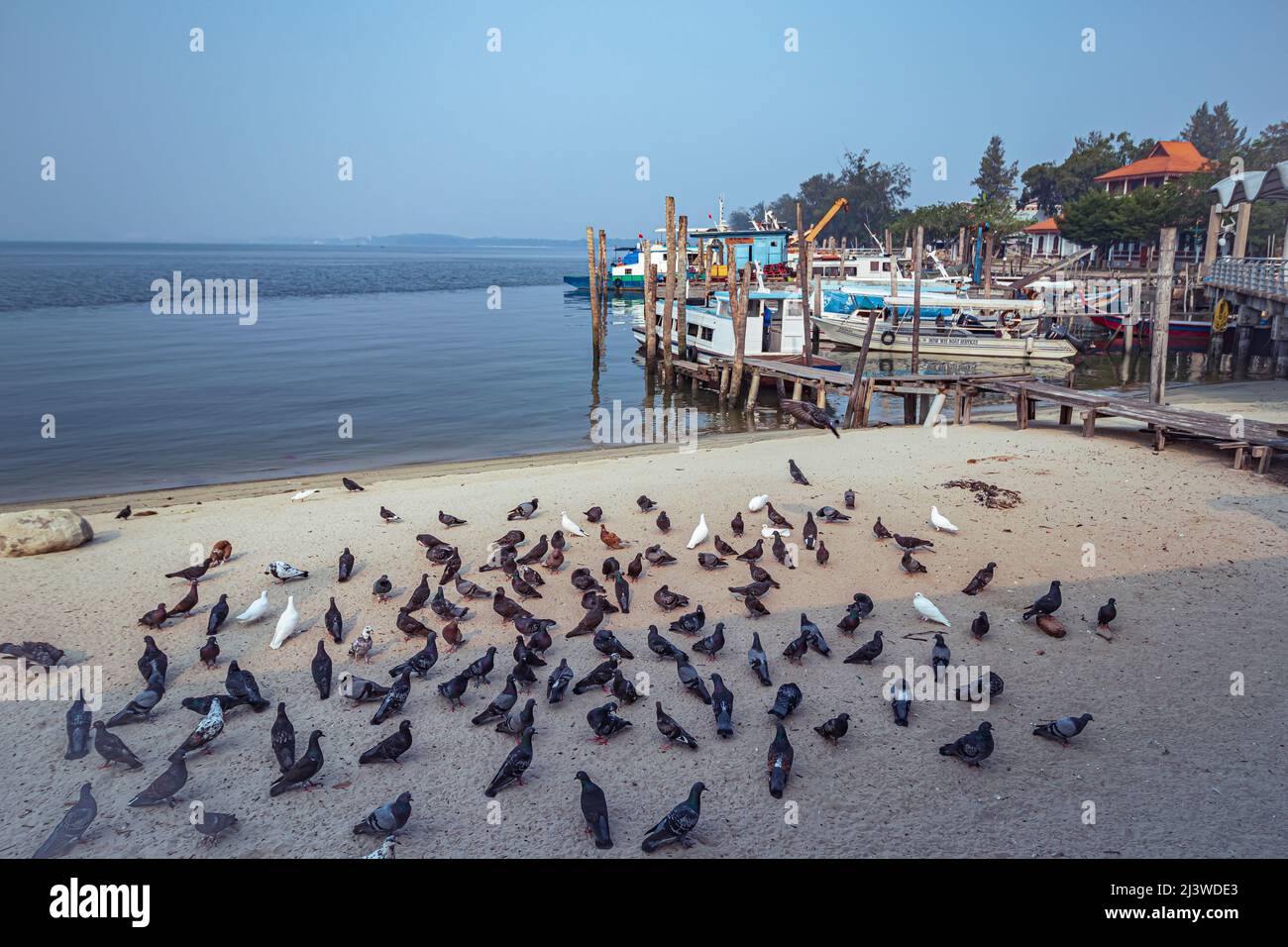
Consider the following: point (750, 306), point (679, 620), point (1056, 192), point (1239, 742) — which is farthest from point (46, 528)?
point (1056, 192)

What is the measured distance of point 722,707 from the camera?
23.7ft

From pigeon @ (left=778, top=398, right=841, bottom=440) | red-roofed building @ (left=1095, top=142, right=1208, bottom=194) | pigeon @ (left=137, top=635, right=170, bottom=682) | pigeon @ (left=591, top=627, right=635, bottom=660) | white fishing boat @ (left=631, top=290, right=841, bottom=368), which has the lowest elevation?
pigeon @ (left=137, top=635, right=170, bottom=682)

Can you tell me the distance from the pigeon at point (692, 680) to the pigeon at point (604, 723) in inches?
32.6

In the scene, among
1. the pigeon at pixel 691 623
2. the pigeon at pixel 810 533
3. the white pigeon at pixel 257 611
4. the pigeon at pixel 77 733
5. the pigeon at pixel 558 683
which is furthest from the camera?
the pigeon at pixel 810 533

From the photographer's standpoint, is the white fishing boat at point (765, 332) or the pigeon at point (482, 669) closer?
the pigeon at point (482, 669)

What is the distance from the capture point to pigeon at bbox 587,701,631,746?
277 inches

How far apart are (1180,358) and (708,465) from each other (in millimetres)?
29990

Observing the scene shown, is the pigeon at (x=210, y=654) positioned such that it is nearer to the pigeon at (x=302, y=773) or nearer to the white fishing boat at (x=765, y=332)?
the pigeon at (x=302, y=773)

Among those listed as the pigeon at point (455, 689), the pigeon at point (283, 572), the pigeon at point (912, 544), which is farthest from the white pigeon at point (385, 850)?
the pigeon at point (912, 544)

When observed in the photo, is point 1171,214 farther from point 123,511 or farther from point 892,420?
point 123,511

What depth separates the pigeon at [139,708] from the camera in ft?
24.1

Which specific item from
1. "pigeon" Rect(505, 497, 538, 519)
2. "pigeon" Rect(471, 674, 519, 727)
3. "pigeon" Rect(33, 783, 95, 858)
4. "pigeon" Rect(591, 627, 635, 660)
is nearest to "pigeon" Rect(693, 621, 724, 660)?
"pigeon" Rect(591, 627, 635, 660)

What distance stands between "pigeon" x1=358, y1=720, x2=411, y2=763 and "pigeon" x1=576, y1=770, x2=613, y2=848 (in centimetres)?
163

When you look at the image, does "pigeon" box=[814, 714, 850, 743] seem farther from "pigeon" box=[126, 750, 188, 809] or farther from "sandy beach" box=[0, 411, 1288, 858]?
"pigeon" box=[126, 750, 188, 809]
